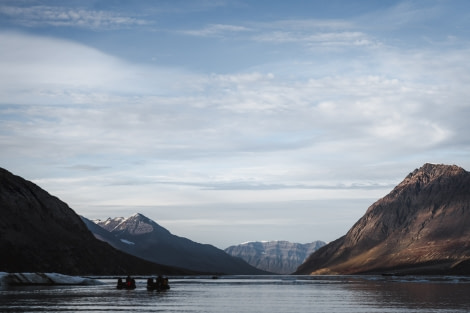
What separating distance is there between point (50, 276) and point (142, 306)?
93966 mm

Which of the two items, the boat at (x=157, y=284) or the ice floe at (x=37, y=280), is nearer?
the boat at (x=157, y=284)

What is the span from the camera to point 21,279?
166m

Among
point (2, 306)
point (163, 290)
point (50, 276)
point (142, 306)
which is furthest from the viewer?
point (50, 276)

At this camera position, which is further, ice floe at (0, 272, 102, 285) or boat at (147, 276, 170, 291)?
ice floe at (0, 272, 102, 285)

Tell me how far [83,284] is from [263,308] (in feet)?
339

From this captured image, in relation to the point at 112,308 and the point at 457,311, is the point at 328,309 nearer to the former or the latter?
the point at 457,311

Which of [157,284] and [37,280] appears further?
[37,280]

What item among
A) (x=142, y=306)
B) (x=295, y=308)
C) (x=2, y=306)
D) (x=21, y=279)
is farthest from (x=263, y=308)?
(x=21, y=279)

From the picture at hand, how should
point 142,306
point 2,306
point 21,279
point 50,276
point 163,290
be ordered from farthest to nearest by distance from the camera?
point 50,276
point 21,279
point 163,290
point 142,306
point 2,306

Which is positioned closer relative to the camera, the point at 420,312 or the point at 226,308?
the point at 420,312

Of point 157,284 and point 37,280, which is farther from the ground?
point 37,280

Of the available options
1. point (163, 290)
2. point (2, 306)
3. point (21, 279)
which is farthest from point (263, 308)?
point (21, 279)

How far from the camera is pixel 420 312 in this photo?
259 ft

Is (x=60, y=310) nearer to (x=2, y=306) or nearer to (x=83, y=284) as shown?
(x=2, y=306)
